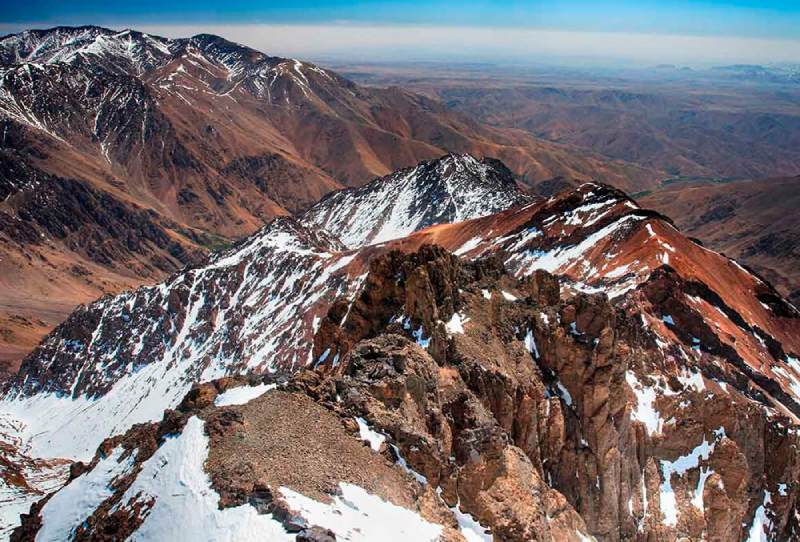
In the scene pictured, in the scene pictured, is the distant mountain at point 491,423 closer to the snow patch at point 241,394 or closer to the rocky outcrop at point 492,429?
the rocky outcrop at point 492,429

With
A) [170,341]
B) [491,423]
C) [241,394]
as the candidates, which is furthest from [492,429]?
[170,341]

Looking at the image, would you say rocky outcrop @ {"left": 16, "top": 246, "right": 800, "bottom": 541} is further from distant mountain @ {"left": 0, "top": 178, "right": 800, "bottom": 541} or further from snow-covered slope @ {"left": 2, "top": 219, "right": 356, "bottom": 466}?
snow-covered slope @ {"left": 2, "top": 219, "right": 356, "bottom": 466}

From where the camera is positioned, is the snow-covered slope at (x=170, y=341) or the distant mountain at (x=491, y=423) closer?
the distant mountain at (x=491, y=423)

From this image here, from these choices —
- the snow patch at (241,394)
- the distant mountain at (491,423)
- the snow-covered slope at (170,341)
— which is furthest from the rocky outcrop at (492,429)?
the snow-covered slope at (170,341)

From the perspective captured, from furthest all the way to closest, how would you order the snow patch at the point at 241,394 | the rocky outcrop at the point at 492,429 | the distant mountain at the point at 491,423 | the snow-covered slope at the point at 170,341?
the snow-covered slope at the point at 170,341
the snow patch at the point at 241,394
the rocky outcrop at the point at 492,429
the distant mountain at the point at 491,423

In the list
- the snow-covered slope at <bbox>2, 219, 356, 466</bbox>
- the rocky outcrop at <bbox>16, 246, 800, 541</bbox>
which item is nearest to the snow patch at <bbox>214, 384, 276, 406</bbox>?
the rocky outcrop at <bbox>16, 246, 800, 541</bbox>

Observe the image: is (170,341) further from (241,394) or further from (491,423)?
(491,423)

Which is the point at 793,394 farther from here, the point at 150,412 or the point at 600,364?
the point at 150,412

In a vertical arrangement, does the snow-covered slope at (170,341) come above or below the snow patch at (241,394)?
below

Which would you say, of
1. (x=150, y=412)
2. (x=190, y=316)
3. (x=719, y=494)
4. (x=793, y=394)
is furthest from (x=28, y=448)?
(x=793, y=394)
